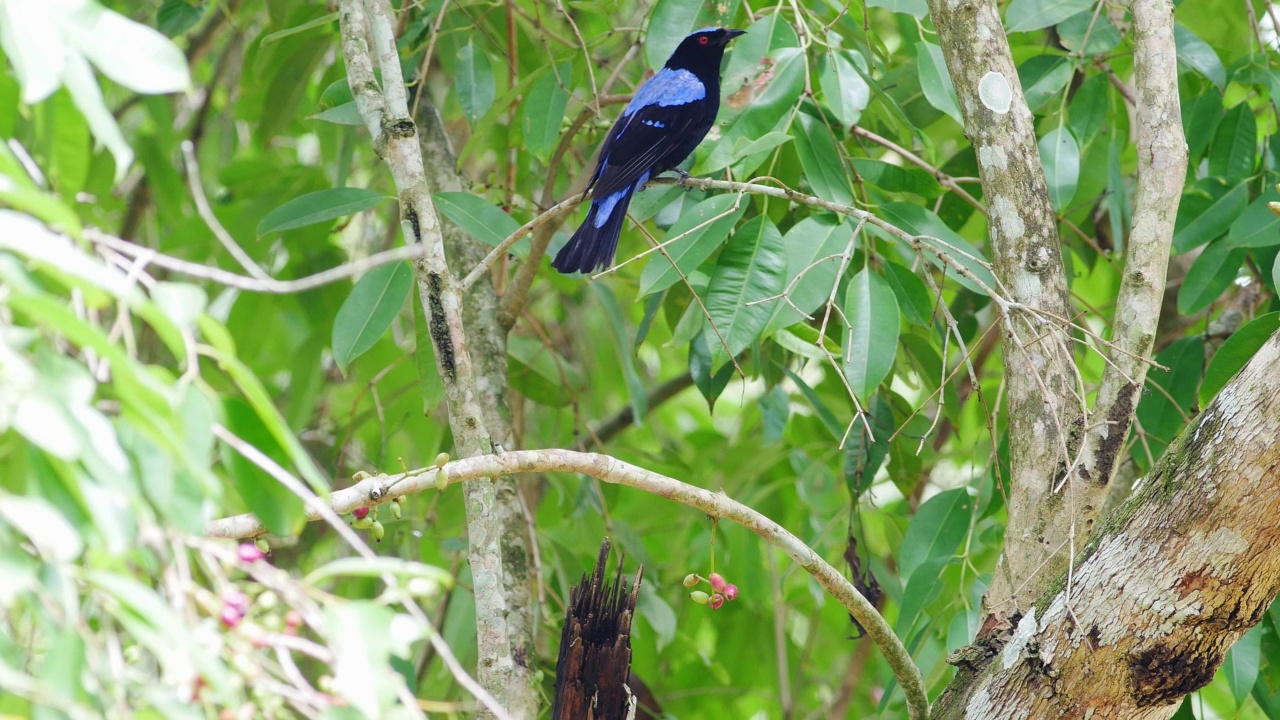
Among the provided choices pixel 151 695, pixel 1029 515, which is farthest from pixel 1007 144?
pixel 151 695

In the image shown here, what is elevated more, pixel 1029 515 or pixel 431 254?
pixel 431 254

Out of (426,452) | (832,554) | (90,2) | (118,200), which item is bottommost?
(832,554)

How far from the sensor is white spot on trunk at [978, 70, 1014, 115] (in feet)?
8.56

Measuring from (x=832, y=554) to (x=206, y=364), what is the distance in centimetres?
287

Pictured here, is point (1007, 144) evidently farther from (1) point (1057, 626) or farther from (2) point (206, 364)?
(2) point (206, 364)

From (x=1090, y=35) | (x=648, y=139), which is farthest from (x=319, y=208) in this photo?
(x=1090, y=35)

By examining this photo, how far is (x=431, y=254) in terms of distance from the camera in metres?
2.47

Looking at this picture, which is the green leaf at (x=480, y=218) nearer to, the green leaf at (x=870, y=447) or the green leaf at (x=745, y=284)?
the green leaf at (x=745, y=284)

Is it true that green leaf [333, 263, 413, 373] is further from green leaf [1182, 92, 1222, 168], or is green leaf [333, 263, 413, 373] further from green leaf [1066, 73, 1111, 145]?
green leaf [1182, 92, 1222, 168]

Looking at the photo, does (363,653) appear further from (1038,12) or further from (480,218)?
(1038,12)

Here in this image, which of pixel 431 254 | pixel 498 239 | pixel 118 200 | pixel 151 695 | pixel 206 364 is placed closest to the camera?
pixel 151 695

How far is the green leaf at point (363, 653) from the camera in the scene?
100 centimetres

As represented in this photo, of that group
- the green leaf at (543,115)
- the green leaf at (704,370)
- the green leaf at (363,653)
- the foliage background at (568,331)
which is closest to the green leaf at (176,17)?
the foliage background at (568,331)

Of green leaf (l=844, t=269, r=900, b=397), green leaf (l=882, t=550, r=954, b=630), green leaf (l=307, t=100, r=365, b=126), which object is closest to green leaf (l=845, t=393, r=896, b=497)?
green leaf (l=882, t=550, r=954, b=630)
